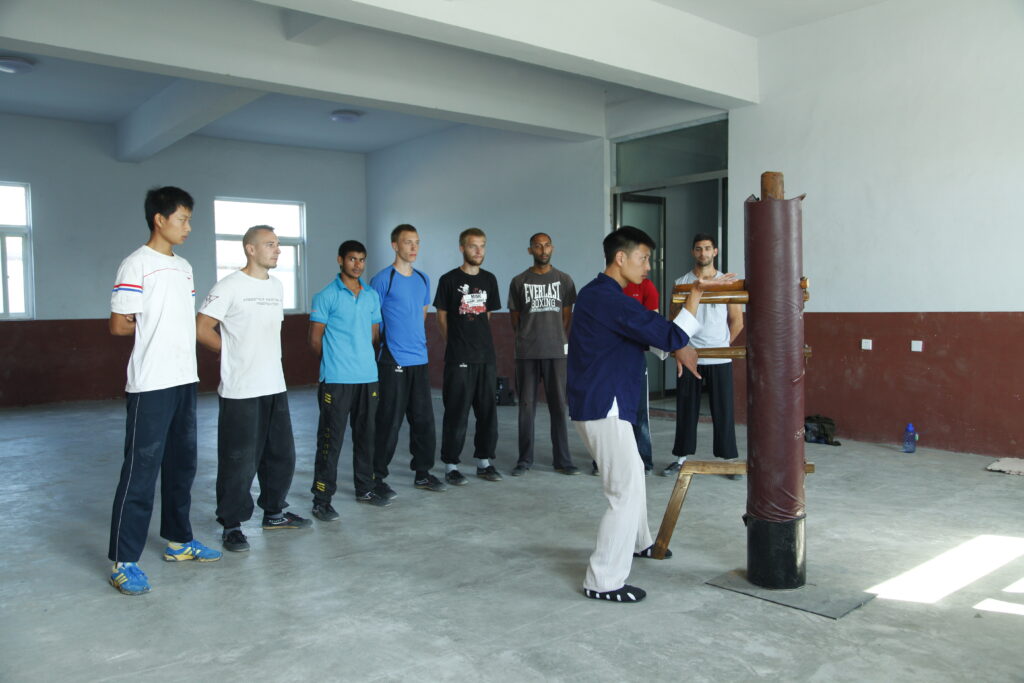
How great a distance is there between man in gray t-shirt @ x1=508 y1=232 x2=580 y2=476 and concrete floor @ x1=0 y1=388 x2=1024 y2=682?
353 mm

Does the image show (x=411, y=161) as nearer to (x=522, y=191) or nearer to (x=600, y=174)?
(x=522, y=191)

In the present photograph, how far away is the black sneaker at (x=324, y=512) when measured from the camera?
4.11 m

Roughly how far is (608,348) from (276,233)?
8.88m

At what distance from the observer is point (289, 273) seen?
37.8 feet

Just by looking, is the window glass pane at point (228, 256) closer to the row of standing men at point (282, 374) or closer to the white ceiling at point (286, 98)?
the white ceiling at point (286, 98)

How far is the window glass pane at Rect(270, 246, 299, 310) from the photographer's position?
1143 cm

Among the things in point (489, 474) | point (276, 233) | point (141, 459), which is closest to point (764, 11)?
point (489, 474)

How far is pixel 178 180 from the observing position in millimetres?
10469

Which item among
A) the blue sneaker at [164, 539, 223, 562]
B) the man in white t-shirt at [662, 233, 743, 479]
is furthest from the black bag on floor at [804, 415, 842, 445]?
the blue sneaker at [164, 539, 223, 562]

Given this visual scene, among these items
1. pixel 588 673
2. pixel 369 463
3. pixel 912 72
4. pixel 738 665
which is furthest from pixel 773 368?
pixel 912 72

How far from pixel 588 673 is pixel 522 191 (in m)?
7.41

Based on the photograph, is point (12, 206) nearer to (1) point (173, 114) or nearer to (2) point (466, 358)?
(1) point (173, 114)

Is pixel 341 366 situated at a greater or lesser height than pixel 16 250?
lesser

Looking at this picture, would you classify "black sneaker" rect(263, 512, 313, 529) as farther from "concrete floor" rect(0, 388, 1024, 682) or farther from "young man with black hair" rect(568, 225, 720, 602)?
"young man with black hair" rect(568, 225, 720, 602)
